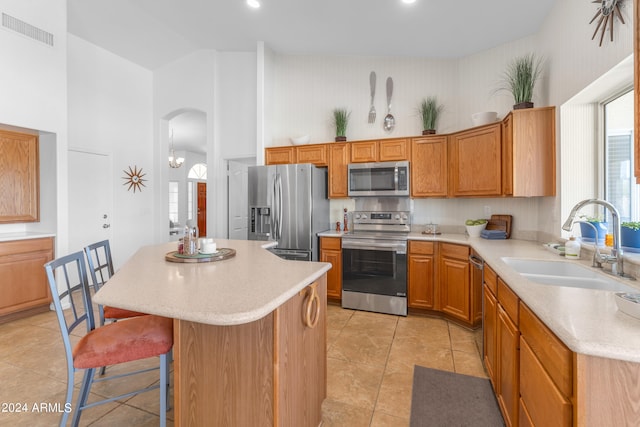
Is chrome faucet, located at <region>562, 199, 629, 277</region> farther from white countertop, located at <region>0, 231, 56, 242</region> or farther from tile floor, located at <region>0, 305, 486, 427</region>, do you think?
white countertop, located at <region>0, 231, 56, 242</region>

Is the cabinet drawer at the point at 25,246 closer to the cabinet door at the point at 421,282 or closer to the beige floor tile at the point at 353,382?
the beige floor tile at the point at 353,382

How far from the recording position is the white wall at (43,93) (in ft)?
10.6

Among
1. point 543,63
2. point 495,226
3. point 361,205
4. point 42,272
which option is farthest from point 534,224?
point 42,272

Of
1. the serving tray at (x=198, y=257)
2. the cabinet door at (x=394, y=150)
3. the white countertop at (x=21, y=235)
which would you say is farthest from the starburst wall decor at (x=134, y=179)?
the cabinet door at (x=394, y=150)

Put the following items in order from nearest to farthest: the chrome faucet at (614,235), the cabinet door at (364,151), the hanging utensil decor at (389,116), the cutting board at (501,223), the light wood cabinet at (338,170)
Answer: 1. the chrome faucet at (614,235)
2. the cutting board at (501,223)
3. the cabinet door at (364,151)
4. the light wood cabinet at (338,170)
5. the hanging utensil decor at (389,116)

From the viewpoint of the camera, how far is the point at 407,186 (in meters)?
3.67

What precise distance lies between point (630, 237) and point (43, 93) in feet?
18.0

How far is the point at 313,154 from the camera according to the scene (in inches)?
162

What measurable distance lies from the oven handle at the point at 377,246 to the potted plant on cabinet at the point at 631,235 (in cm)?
182

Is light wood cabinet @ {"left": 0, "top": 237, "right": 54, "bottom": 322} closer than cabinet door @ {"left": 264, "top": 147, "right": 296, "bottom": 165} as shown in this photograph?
Yes

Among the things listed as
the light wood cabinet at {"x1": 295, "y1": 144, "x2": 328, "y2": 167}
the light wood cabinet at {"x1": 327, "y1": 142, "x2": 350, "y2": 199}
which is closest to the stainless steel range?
the light wood cabinet at {"x1": 327, "y1": 142, "x2": 350, "y2": 199}

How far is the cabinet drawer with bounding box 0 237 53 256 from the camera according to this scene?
3162mm

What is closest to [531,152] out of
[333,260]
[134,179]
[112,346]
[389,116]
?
[389,116]

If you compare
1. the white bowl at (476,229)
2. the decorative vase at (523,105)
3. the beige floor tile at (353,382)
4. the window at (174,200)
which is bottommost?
the beige floor tile at (353,382)
